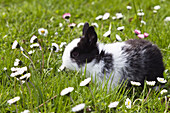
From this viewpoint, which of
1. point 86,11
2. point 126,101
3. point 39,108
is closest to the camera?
point 39,108

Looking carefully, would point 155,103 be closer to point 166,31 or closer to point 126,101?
point 126,101

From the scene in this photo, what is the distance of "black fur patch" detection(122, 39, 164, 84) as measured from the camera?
3.64 m

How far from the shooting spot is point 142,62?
12.0 ft

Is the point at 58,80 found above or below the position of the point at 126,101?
above

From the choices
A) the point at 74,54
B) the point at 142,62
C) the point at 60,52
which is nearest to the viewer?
the point at 142,62

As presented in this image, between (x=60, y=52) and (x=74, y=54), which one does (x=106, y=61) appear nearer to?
(x=74, y=54)

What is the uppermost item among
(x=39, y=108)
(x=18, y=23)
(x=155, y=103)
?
(x=18, y=23)

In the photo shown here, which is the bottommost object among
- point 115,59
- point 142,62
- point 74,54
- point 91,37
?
point 142,62

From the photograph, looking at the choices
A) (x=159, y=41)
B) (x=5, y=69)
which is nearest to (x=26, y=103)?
(x=5, y=69)

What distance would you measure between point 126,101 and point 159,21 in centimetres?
329

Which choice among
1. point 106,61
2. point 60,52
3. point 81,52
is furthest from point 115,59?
point 60,52

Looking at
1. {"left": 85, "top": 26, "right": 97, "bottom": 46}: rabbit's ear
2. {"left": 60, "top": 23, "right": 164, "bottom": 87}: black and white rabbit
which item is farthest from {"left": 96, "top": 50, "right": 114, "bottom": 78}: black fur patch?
{"left": 85, "top": 26, "right": 97, "bottom": 46}: rabbit's ear

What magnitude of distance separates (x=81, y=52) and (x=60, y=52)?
85 centimetres

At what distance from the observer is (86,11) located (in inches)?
258
